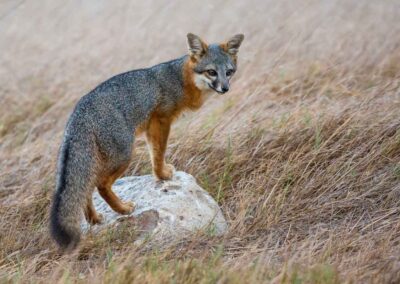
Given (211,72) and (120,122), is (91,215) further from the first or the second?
(211,72)

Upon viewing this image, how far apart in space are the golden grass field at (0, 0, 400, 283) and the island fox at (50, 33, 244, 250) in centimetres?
28

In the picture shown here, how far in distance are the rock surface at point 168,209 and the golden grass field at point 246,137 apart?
0.14 m

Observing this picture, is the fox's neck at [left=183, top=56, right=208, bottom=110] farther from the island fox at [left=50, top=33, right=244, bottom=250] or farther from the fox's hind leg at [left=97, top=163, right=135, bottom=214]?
the fox's hind leg at [left=97, top=163, right=135, bottom=214]

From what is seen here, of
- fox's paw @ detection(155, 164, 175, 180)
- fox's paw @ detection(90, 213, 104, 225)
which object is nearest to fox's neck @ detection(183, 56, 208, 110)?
fox's paw @ detection(155, 164, 175, 180)

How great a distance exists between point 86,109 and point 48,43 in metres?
4.28

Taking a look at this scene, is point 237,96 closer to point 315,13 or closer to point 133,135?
point 133,135

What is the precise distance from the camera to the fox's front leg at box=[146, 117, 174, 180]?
492 centimetres

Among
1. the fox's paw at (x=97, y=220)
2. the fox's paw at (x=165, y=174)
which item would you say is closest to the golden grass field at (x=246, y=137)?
the fox's paw at (x=97, y=220)

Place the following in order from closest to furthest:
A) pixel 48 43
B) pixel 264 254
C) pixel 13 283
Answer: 1. pixel 13 283
2. pixel 264 254
3. pixel 48 43

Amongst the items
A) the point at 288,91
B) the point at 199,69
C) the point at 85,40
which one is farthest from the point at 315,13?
the point at 199,69

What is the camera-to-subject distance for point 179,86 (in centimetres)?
515

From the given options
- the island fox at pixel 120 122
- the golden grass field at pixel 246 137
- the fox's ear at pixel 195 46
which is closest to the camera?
→ the golden grass field at pixel 246 137

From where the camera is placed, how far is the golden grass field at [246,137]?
3857mm

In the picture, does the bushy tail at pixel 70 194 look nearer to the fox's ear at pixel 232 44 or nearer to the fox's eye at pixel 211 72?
the fox's eye at pixel 211 72
